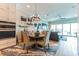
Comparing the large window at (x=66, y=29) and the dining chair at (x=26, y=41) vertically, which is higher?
the large window at (x=66, y=29)

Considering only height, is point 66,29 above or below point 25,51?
above

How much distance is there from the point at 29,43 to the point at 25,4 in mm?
821

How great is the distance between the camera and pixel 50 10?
115 inches

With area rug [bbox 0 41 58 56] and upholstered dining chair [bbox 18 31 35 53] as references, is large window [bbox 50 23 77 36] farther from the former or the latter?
upholstered dining chair [bbox 18 31 35 53]

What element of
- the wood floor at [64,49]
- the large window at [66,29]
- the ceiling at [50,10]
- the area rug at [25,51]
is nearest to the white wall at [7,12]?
Answer: the ceiling at [50,10]

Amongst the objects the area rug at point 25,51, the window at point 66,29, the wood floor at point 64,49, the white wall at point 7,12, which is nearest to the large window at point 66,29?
the window at point 66,29

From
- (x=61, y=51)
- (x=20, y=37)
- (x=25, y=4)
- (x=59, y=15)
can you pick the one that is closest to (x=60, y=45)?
(x=61, y=51)

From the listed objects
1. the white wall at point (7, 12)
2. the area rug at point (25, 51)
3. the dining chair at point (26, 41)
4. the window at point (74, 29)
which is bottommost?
the area rug at point (25, 51)

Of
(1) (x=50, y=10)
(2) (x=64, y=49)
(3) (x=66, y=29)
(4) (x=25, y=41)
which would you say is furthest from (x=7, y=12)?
(2) (x=64, y=49)

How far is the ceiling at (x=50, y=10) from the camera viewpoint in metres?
2.89

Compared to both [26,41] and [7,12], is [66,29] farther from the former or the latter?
[7,12]

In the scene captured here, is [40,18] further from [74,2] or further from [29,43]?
[74,2]

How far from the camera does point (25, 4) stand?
292 cm

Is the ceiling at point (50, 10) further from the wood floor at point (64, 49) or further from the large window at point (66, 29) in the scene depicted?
the wood floor at point (64, 49)
